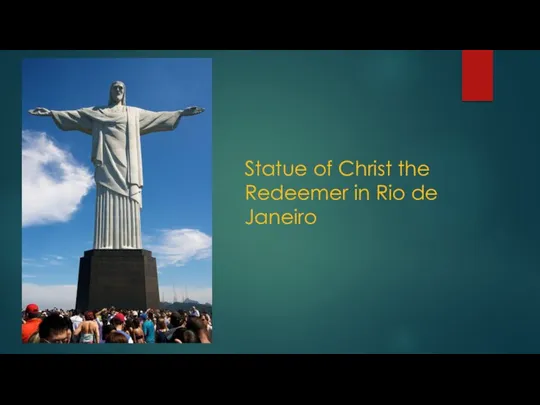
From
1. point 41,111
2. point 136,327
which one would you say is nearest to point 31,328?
point 136,327

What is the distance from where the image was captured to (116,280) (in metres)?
6.84

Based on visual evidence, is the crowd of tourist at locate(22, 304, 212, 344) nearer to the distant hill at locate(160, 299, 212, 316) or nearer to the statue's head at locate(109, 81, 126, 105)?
the distant hill at locate(160, 299, 212, 316)

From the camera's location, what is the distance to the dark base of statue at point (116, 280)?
267 inches

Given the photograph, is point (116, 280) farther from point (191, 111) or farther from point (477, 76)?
point (477, 76)

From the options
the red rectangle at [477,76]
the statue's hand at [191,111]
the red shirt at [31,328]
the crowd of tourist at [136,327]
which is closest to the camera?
the red shirt at [31,328]

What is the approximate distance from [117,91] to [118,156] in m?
0.72

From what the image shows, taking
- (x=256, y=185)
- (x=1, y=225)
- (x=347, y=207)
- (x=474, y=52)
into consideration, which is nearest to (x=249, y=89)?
(x=256, y=185)

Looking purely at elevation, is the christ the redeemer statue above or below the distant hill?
above

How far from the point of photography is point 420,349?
A: 21.6ft

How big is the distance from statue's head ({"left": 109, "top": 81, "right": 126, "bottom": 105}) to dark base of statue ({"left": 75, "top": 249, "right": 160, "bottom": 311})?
66.4 inches

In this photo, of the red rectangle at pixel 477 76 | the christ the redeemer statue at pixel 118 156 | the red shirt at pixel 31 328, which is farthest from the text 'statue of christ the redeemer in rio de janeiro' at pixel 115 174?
the red rectangle at pixel 477 76

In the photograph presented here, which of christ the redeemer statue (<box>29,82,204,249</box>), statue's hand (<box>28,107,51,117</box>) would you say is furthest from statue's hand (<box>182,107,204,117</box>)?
statue's hand (<box>28,107,51,117</box>)

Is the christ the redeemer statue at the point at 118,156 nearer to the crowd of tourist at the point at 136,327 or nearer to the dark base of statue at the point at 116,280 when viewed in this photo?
the dark base of statue at the point at 116,280

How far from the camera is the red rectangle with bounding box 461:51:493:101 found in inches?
263
